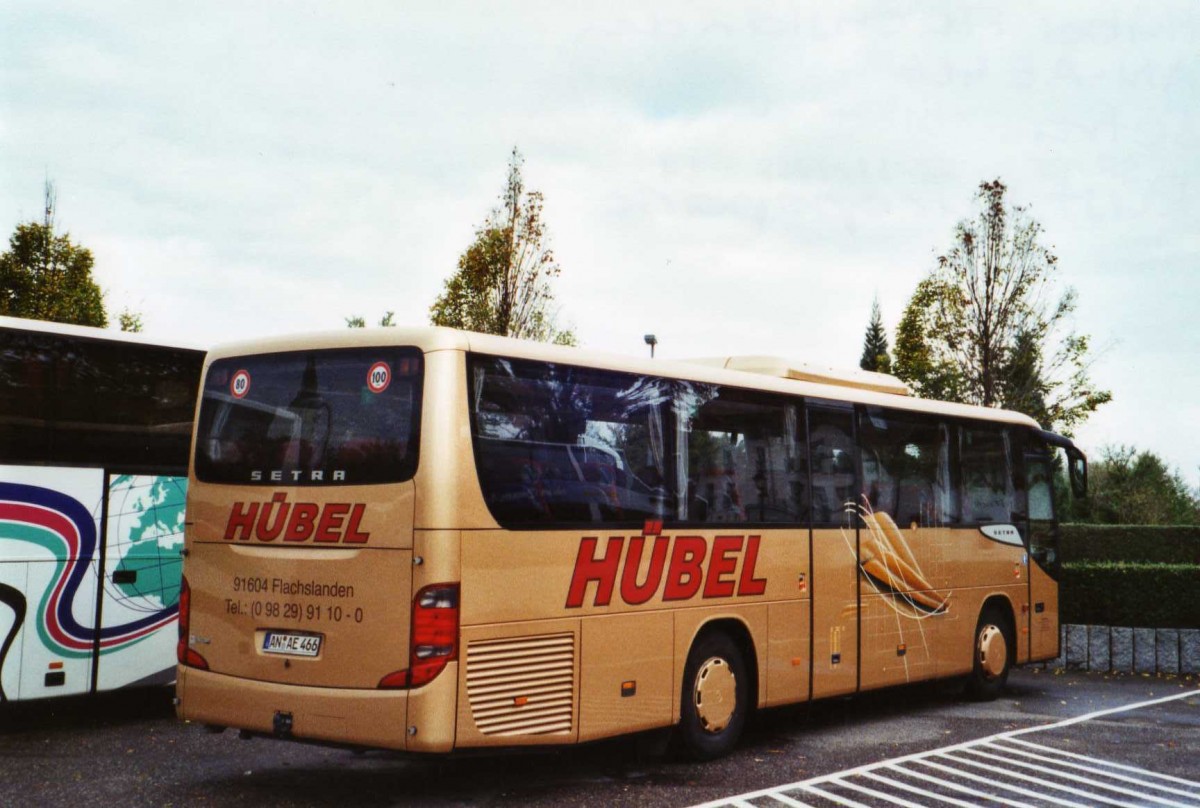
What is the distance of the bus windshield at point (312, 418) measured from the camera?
289 inches

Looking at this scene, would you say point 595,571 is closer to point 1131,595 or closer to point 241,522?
point 241,522

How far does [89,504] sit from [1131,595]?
12735mm

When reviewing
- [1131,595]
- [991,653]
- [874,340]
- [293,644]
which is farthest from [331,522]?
[874,340]

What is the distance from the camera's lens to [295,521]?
7617 millimetres

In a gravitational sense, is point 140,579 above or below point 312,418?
below

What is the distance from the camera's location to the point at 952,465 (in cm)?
1230

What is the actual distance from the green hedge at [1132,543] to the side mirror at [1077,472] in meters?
9.71

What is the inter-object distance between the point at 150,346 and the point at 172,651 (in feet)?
8.73

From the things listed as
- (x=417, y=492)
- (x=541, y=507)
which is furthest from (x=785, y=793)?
(x=417, y=492)

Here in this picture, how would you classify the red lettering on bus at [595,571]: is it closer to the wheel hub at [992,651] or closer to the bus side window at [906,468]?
the bus side window at [906,468]

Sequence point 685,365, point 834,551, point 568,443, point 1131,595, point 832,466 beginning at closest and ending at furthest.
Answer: point 568,443 < point 685,365 < point 834,551 < point 832,466 < point 1131,595

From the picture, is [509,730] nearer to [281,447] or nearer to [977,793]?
[281,447]

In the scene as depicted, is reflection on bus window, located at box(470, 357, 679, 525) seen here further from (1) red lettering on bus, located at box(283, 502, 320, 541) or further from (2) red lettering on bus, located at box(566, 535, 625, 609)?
(1) red lettering on bus, located at box(283, 502, 320, 541)

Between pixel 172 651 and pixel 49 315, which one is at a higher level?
pixel 49 315
